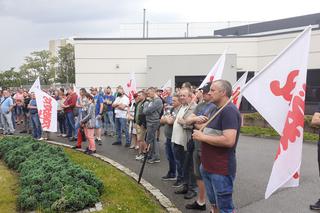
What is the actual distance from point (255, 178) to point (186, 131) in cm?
228

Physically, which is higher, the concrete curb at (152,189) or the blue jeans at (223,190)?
the blue jeans at (223,190)

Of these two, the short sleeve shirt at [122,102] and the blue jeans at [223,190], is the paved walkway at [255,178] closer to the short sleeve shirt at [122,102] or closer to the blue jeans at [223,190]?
the short sleeve shirt at [122,102]

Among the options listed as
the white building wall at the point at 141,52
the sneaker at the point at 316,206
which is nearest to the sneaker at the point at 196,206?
the sneaker at the point at 316,206

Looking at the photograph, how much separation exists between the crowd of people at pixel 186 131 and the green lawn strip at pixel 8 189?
264 cm

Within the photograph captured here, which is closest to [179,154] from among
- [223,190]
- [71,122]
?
[223,190]

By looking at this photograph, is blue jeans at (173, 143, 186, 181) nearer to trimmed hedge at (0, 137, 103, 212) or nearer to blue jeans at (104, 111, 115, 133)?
trimmed hedge at (0, 137, 103, 212)

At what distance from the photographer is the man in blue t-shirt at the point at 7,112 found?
16.2 meters

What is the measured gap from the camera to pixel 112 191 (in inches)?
284

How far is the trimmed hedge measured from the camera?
6.18m

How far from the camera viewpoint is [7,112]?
16250 millimetres

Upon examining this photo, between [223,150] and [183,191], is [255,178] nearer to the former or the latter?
[183,191]

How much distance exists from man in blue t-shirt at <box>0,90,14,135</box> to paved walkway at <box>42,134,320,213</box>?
5045 millimetres

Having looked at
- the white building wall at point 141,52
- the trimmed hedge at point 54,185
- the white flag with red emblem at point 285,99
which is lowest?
the trimmed hedge at point 54,185

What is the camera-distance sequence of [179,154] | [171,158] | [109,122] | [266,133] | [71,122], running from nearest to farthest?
[179,154] → [171,158] → [71,122] → [109,122] → [266,133]
